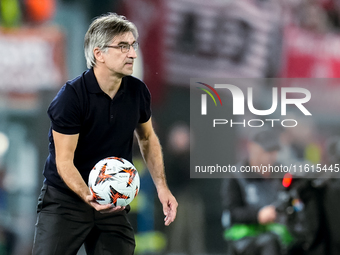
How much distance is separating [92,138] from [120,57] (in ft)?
1.51

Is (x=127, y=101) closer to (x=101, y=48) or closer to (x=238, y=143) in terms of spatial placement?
(x=101, y=48)

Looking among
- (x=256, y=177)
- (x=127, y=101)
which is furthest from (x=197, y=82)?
(x=127, y=101)

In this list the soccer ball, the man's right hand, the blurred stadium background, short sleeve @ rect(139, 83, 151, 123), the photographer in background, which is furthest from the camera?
the blurred stadium background

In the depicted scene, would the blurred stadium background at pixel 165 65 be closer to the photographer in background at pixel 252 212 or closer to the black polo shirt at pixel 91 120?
the photographer in background at pixel 252 212

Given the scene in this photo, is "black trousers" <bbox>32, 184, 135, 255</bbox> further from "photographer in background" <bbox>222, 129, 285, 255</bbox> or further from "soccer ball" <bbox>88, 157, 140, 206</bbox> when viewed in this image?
"photographer in background" <bbox>222, 129, 285, 255</bbox>

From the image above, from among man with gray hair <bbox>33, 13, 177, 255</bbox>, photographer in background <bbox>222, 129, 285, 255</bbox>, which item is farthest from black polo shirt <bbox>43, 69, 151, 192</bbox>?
photographer in background <bbox>222, 129, 285, 255</bbox>

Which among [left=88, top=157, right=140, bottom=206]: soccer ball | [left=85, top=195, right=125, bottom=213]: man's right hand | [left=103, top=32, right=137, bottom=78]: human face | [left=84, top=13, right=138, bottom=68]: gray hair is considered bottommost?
[left=85, top=195, right=125, bottom=213]: man's right hand

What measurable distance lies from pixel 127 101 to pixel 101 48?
322 millimetres

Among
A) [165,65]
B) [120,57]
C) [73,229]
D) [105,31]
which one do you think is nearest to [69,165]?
[73,229]

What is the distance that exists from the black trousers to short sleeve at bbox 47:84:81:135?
1.24ft

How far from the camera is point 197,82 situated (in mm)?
6090

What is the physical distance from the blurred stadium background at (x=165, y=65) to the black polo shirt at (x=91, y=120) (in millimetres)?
3174

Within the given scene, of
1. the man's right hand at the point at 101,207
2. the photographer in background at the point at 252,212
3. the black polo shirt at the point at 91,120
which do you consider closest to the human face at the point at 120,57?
the black polo shirt at the point at 91,120

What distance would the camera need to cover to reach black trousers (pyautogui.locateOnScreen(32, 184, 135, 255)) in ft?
9.12
